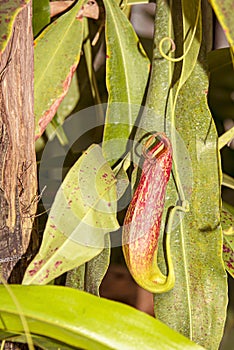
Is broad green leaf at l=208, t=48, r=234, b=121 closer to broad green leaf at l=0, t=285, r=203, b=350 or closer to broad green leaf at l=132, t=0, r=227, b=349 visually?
broad green leaf at l=132, t=0, r=227, b=349

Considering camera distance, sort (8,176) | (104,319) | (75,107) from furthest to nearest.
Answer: (75,107) → (8,176) → (104,319)

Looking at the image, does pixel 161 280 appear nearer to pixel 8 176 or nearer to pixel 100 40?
pixel 8 176

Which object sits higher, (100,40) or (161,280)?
(100,40)

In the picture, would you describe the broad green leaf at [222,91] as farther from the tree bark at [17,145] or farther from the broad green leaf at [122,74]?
the tree bark at [17,145]

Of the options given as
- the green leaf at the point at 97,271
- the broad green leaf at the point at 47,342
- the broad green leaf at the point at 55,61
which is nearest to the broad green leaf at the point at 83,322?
the broad green leaf at the point at 47,342

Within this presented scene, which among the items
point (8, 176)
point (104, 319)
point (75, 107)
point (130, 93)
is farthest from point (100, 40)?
point (104, 319)

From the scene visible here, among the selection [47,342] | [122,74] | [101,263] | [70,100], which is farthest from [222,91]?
[47,342]

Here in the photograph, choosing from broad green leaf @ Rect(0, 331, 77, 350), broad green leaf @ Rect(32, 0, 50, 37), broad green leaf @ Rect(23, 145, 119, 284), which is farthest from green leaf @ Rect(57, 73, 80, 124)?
broad green leaf @ Rect(0, 331, 77, 350)
